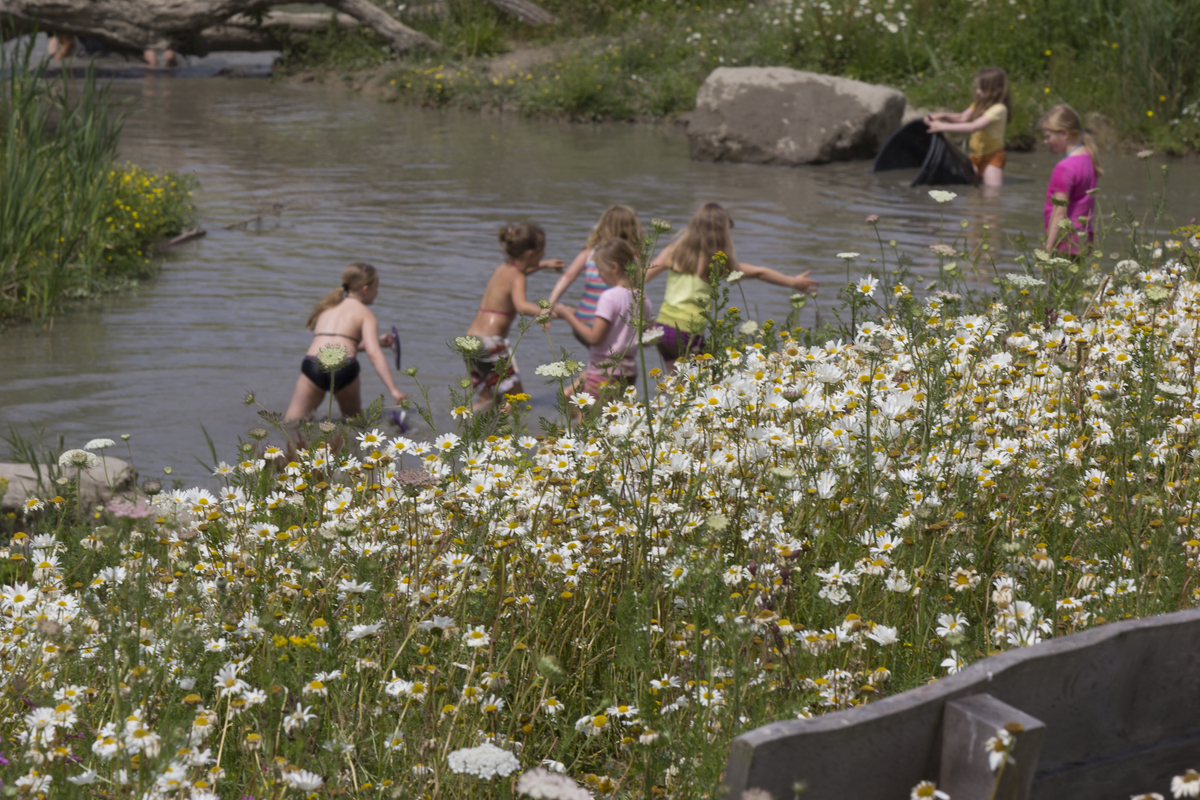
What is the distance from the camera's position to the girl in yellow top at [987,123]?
1278cm

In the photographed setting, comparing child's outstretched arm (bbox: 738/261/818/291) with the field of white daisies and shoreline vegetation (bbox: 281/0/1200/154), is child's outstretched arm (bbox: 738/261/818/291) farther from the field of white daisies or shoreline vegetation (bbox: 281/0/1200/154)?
shoreline vegetation (bbox: 281/0/1200/154)

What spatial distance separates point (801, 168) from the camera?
53.1 ft

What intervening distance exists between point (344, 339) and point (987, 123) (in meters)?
8.65

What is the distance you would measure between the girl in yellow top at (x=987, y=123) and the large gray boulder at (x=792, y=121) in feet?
7.05

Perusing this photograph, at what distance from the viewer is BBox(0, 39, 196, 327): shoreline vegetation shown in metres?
7.74

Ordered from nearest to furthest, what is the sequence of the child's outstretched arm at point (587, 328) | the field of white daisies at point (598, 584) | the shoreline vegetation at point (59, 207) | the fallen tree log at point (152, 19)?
the field of white daisies at point (598, 584) < the child's outstretched arm at point (587, 328) < the shoreline vegetation at point (59, 207) < the fallen tree log at point (152, 19)

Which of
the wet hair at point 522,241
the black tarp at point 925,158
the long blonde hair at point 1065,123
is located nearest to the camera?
the wet hair at point 522,241

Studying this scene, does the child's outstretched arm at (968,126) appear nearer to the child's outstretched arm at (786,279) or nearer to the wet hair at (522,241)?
the child's outstretched arm at (786,279)

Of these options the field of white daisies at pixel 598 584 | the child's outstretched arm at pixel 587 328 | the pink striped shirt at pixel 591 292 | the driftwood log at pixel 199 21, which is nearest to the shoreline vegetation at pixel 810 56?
the driftwood log at pixel 199 21

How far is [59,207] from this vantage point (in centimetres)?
847

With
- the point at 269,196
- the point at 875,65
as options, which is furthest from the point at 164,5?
the point at 875,65

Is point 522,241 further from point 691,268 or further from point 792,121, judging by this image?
point 792,121

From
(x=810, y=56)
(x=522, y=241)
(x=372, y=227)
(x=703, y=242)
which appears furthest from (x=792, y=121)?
(x=703, y=242)

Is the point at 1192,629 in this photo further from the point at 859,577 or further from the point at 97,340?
the point at 97,340
